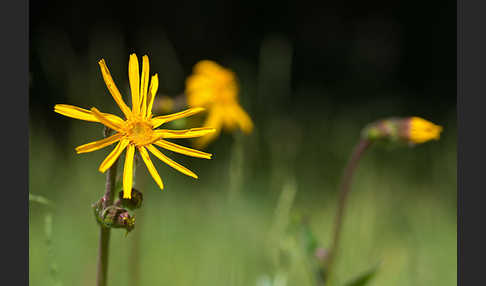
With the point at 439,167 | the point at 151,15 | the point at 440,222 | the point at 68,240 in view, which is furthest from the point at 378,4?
the point at 68,240

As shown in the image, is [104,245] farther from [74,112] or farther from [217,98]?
[217,98]

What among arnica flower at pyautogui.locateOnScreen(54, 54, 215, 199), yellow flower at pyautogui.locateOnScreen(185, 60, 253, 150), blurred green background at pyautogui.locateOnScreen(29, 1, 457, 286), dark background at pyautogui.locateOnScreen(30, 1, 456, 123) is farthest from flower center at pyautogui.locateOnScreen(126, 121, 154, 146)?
dark background at pyautogui.locateOnScreen(30, 1, 456, 123)

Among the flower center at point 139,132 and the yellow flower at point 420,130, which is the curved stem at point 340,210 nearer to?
the yellow flower at point 420,130

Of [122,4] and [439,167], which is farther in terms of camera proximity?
[122,4]

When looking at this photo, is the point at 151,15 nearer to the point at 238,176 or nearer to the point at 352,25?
the point at 352,25

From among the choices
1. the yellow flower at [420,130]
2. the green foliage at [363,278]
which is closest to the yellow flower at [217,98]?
the yellow flower at [420,130]

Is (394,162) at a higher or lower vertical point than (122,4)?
lower

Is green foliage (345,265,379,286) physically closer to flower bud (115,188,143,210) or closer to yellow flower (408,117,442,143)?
yellow flower (408,117,442,143)
